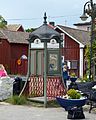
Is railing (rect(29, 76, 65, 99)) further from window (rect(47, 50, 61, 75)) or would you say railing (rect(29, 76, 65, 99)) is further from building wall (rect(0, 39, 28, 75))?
building wall (rect(0, 39, 28, 75))

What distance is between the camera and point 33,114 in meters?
13.1

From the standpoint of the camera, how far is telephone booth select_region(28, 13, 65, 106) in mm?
15535

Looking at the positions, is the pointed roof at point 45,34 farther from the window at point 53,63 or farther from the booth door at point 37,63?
the booth door at point 37,63

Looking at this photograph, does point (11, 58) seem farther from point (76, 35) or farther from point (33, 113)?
point (33, 113)

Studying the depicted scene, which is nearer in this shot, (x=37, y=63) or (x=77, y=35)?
(x=37, y=63)

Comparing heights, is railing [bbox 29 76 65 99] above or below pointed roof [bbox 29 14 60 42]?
below

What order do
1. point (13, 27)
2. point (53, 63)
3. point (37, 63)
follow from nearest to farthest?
point (53, 63) → point (37, 63) → point (13, 27)

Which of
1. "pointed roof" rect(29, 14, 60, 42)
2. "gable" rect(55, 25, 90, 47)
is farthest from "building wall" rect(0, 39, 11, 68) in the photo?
"pointed roof" rect(29, 14, 60, 42)

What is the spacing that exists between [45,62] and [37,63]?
128cm

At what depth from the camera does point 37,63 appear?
656 inches

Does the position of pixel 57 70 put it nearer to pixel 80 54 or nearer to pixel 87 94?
pixel 87 94

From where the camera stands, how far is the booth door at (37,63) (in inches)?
653

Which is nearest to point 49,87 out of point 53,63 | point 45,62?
point 53,63

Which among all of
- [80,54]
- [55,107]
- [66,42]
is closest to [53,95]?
[55,107]
